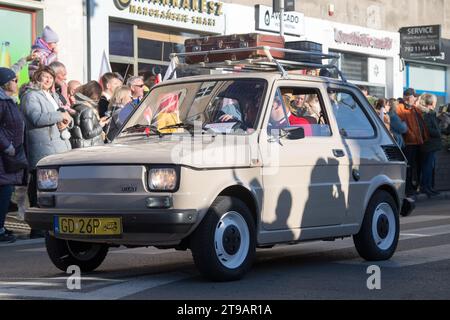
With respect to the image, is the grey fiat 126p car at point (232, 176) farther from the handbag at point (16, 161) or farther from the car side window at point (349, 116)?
the handbag at point (16, 161)

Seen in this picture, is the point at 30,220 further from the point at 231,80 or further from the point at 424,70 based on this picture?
the point at 424,70

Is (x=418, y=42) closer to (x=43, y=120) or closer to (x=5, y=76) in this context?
(x=43, y=120)

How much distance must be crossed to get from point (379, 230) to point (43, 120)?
4.94m

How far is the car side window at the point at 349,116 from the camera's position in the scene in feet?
30.6

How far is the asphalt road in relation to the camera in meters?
7.10

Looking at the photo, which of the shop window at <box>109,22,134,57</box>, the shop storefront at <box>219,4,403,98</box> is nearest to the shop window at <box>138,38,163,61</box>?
the shop window at <box>109,22,134,57</box>

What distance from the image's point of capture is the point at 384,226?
9438 millimetres

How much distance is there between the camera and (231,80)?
879cm

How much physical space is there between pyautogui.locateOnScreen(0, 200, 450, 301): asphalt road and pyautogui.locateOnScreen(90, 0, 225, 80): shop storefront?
10004 mm

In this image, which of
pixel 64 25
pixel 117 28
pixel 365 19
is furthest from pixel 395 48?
pixel 64 25

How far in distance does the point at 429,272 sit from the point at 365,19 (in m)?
22.7

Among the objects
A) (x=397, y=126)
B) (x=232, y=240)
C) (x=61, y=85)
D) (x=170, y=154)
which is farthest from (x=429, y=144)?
(x=170, y=154)

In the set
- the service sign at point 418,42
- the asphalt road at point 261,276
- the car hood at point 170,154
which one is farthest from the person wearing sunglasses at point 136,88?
the service sign at point 418,42

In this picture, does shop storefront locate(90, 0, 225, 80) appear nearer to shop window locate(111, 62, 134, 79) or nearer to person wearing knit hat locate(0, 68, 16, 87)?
shop window locate(111, 62, 134, 79)
